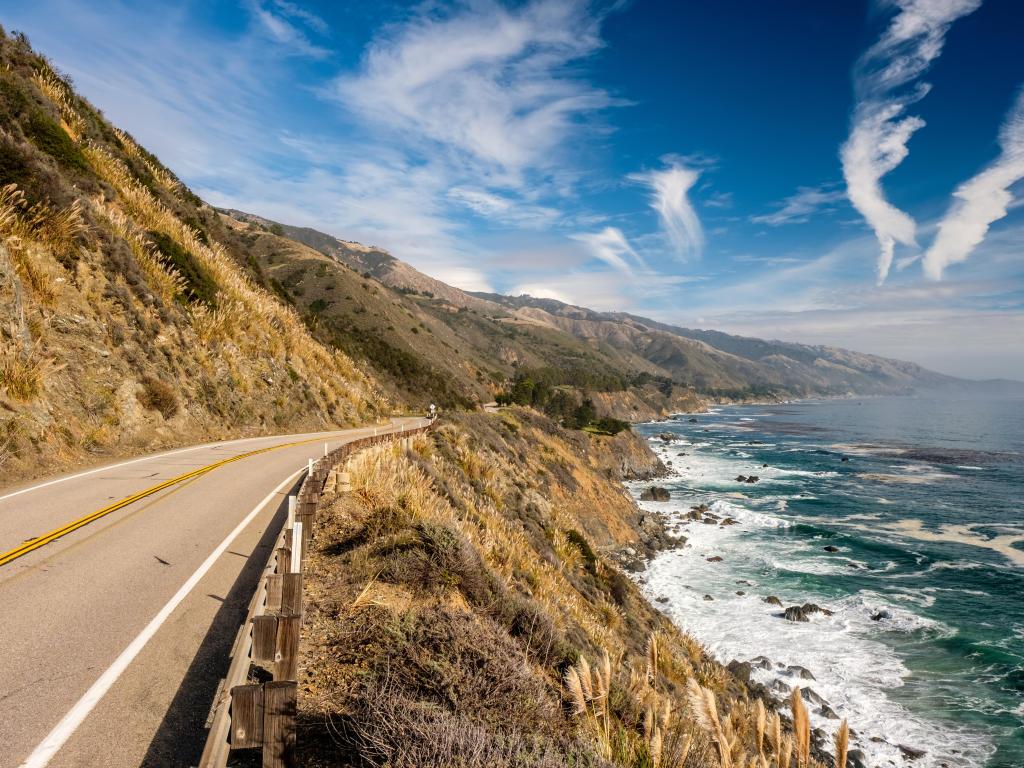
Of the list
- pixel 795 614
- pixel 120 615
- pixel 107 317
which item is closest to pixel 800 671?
pixel 795 614

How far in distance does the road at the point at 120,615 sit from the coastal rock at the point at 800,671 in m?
22.0

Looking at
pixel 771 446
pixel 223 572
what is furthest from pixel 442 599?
pixel 771 446

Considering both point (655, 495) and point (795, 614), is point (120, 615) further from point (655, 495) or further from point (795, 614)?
point (655, 495)

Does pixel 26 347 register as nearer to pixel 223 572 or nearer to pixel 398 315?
pixel 223 572

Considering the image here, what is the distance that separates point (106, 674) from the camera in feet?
16.1

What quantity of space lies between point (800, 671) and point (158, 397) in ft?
90.8

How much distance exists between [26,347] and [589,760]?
17.2 m

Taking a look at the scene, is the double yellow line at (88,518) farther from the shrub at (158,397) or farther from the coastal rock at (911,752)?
the coastal rock at (911,752)

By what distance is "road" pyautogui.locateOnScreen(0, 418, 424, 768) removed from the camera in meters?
4.16

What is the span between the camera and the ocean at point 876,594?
19.2m

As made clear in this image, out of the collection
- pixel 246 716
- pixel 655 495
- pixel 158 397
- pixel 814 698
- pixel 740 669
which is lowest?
pixel 814 698

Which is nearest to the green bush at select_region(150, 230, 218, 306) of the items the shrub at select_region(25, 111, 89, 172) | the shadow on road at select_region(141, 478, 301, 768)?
the shrub at select_region(25, 111, 89, 172)

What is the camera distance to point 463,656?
5242 mm

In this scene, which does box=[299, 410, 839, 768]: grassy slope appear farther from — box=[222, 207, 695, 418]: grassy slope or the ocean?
box=[222, 207, 695, 418]: grassy slope
